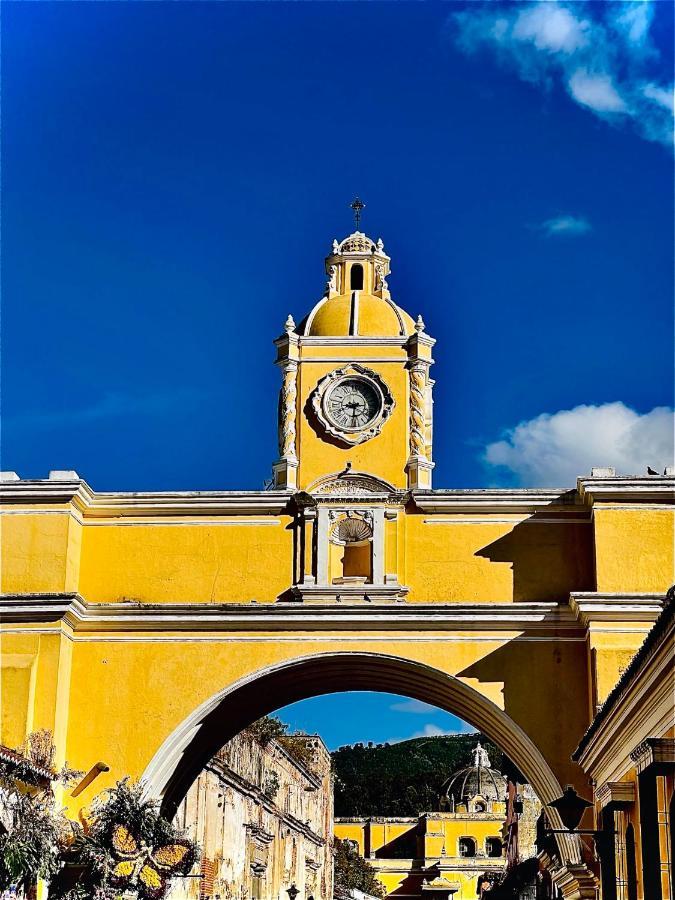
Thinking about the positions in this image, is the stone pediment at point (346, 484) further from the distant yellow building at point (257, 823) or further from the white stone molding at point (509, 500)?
the distant yellow building at point (257, 823)

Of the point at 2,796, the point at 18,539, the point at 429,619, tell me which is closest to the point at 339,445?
the point at 429,619

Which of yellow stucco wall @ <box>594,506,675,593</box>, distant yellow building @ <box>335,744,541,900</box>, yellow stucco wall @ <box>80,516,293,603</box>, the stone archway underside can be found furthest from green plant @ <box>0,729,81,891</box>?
distant yellow building @ <box>335,744,541,900</box>

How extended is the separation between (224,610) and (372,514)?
95.7 inches

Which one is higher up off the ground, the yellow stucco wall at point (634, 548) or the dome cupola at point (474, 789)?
the dome cupola at point (474, 789)

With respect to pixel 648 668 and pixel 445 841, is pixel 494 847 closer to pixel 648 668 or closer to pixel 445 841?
pixel 445 841

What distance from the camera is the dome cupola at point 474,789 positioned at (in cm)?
7255

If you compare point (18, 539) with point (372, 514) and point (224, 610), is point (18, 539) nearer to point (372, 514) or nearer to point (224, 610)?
point (224, 610)

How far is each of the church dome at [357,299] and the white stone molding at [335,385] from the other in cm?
64

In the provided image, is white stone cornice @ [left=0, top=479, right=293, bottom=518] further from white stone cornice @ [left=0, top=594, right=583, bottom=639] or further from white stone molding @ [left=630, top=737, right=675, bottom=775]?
white stone molding @ [left=630, top=737, right=675, bottom=775]

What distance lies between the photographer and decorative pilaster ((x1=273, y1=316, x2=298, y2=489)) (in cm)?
2173

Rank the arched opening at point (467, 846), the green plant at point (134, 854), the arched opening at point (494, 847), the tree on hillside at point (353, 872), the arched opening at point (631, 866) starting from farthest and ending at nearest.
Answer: the arched opening at point (467, 846), the arched opening at point (494, 847), the tree on hillside at point (353, 872), the arched opening at point (631, 866), the green plant at point (134, 854)

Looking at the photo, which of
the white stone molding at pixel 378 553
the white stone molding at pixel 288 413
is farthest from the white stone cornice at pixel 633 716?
the white stone molding at pixel 288 413

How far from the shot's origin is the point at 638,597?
20.0 m

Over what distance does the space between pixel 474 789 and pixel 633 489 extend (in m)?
54.8
